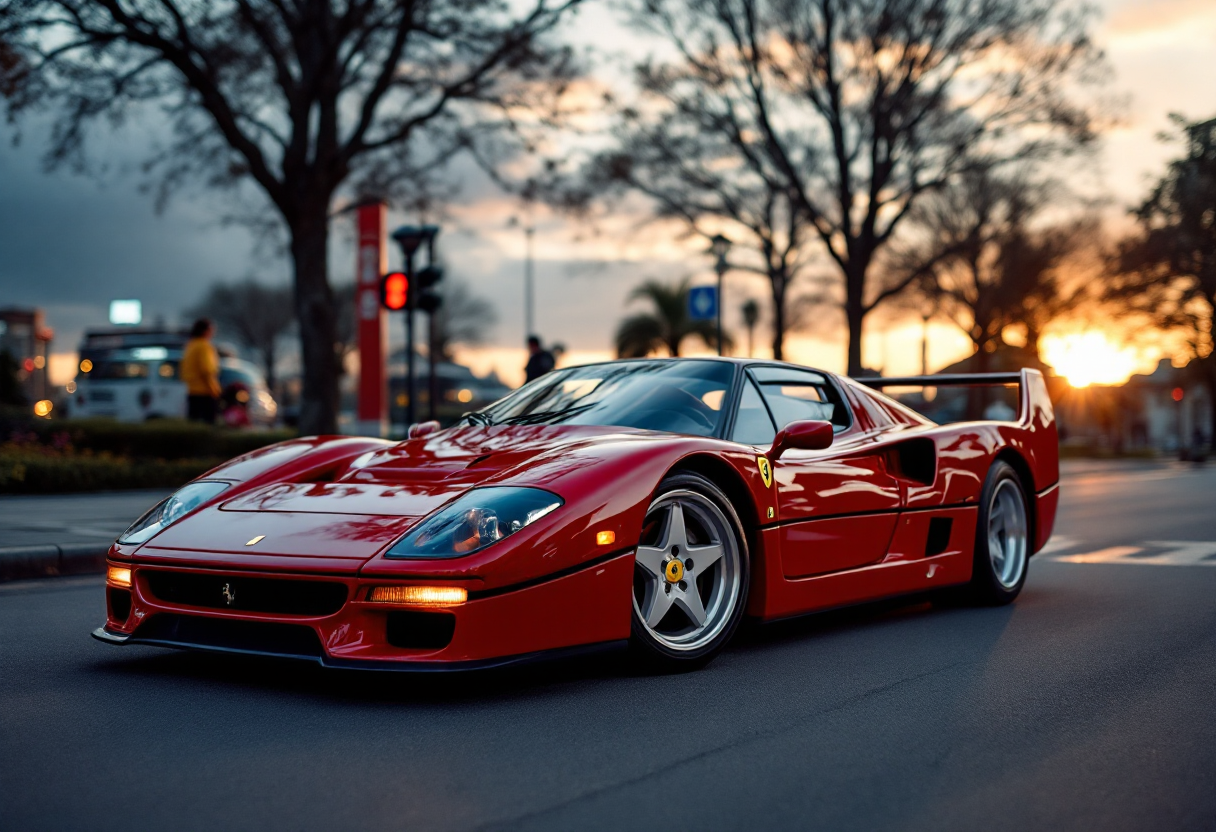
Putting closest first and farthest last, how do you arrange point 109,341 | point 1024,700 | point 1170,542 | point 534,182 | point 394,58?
point 1024,700 < point 1170,542 < point 394,58 < point 534,182 < point 109,341

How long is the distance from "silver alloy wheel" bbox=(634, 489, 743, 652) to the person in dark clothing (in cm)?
1126

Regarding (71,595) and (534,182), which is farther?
(534,182)

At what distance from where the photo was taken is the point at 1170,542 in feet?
32.8

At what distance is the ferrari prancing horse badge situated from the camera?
481cm

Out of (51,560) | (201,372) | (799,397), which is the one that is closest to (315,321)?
(201,372)

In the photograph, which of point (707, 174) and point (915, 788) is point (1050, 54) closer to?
point (707, 174)

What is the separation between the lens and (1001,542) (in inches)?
261

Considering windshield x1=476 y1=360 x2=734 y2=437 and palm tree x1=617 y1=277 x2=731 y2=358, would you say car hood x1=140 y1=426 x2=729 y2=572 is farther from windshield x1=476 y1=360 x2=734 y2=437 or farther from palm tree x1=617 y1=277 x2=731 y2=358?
palm tree x1=617 y1=277 x2=731 y2=358

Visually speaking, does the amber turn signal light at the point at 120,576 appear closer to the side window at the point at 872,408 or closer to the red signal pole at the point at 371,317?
the side window at the point at 872,408

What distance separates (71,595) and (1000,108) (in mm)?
20037

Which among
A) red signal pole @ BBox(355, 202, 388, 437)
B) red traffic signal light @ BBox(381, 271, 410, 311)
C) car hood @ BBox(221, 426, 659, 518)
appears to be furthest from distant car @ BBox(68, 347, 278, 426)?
car hood @ BBox(221, 426, 659, 518)

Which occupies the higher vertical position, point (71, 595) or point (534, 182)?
point (534, 182)

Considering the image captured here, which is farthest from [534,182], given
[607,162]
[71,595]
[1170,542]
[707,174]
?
[71,595]

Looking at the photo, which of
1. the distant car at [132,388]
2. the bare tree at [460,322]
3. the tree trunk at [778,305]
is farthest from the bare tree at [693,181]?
the bare tree at [460,322]
